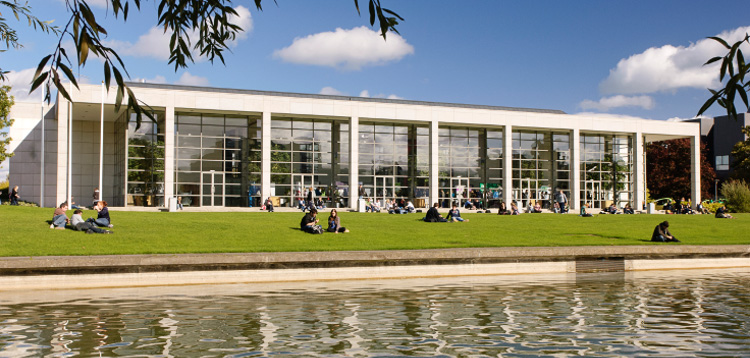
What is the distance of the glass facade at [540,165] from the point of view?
5569 centimetres

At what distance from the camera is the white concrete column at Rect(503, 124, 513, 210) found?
52156 mm

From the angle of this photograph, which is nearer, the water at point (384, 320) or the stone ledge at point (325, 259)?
the water at point (384, 320)

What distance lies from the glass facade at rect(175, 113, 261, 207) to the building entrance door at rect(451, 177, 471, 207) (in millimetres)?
15638

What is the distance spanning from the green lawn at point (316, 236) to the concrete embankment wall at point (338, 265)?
Answer: 221 cm

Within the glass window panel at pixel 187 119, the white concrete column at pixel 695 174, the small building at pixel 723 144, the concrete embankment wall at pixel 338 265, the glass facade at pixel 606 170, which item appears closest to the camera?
the concrete embankment wall at pixel 338 265

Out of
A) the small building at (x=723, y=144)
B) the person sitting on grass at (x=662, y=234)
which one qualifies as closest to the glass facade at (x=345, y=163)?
the person sitting on grass at (x=662, y=234)

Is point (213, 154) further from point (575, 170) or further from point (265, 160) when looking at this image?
point (575, 170)

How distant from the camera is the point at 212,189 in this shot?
153 feet

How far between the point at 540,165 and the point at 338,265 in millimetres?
42877

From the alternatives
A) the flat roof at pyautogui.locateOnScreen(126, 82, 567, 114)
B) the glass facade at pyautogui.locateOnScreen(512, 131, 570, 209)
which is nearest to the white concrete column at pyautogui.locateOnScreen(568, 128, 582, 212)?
the glass facade at pyautogui.locateOnScreen(512, 131, 570, 209)

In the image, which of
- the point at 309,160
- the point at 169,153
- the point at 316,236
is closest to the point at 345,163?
the point at 309,160

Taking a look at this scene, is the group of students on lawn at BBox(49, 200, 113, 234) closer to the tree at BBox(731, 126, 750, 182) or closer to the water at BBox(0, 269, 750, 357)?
the water at BBox(0, 269, 750, 357)

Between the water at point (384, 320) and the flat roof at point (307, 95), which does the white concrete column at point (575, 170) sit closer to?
the flat roof at point (307, 95)

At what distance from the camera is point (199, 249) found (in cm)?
1808
